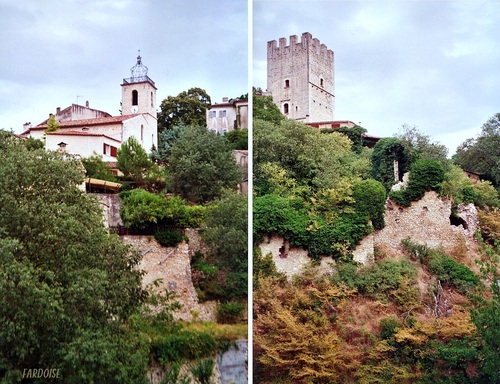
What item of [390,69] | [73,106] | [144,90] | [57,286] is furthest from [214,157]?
[390,69]

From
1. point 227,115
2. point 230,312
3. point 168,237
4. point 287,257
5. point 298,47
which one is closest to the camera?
point 168,237

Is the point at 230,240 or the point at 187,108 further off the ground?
the point at 187,108

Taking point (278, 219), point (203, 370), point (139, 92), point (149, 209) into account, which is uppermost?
point (139, 92)

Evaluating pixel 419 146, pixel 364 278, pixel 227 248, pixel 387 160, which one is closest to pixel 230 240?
pixel 227 248

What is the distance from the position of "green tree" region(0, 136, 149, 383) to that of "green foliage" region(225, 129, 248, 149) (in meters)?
1.01

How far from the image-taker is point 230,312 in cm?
415

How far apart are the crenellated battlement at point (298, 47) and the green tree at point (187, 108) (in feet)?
3.75

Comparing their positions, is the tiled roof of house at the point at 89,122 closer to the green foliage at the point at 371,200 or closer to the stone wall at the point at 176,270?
the stone wall at the point at 176,270

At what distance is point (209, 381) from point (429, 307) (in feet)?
6.29

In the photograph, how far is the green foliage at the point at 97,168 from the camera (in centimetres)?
382

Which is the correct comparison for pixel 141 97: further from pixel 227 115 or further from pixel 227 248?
pixel 227 248

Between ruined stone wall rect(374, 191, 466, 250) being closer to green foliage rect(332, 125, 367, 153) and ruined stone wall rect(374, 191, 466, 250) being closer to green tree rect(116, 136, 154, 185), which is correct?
green foliage rect(332, 125, 367, 153)

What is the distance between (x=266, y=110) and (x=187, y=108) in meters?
1.45

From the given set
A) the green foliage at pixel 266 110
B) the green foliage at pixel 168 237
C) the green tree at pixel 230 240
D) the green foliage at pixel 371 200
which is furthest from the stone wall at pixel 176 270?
the green foliage at pixel 371 200
